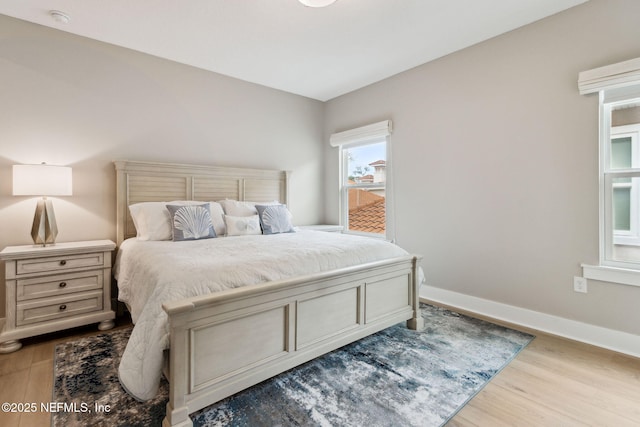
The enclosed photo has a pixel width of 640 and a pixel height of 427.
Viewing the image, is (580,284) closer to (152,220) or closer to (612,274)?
(612,274)

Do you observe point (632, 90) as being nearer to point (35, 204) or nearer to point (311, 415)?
point (311, 415)

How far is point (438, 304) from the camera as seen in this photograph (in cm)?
327

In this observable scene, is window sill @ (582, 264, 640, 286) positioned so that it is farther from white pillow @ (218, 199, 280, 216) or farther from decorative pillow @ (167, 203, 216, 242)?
decorative pillow @ (167, 203, 216, 242)

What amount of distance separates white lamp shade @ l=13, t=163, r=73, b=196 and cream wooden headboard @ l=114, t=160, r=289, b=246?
496 millimetres

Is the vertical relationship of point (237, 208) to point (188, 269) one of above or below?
above

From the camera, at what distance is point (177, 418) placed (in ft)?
4.59

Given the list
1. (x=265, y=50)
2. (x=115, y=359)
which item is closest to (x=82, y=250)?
(x=115, y=359)

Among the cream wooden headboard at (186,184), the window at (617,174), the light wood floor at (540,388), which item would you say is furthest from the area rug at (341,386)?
the cream wooden headboard at (186,184)

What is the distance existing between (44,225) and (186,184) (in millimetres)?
1250

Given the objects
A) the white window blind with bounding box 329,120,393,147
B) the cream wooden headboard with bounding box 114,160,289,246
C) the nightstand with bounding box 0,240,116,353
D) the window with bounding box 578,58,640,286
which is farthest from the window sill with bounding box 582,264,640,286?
the nightstand with bounding box 0,240,116,353

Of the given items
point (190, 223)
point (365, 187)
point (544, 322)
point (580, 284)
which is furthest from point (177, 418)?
point (365, 187)

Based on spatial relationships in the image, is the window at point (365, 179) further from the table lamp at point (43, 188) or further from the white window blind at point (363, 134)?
the table lamp at point (43, 188)

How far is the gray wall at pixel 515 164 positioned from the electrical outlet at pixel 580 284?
4 cm

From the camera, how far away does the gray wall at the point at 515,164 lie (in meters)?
2.34
